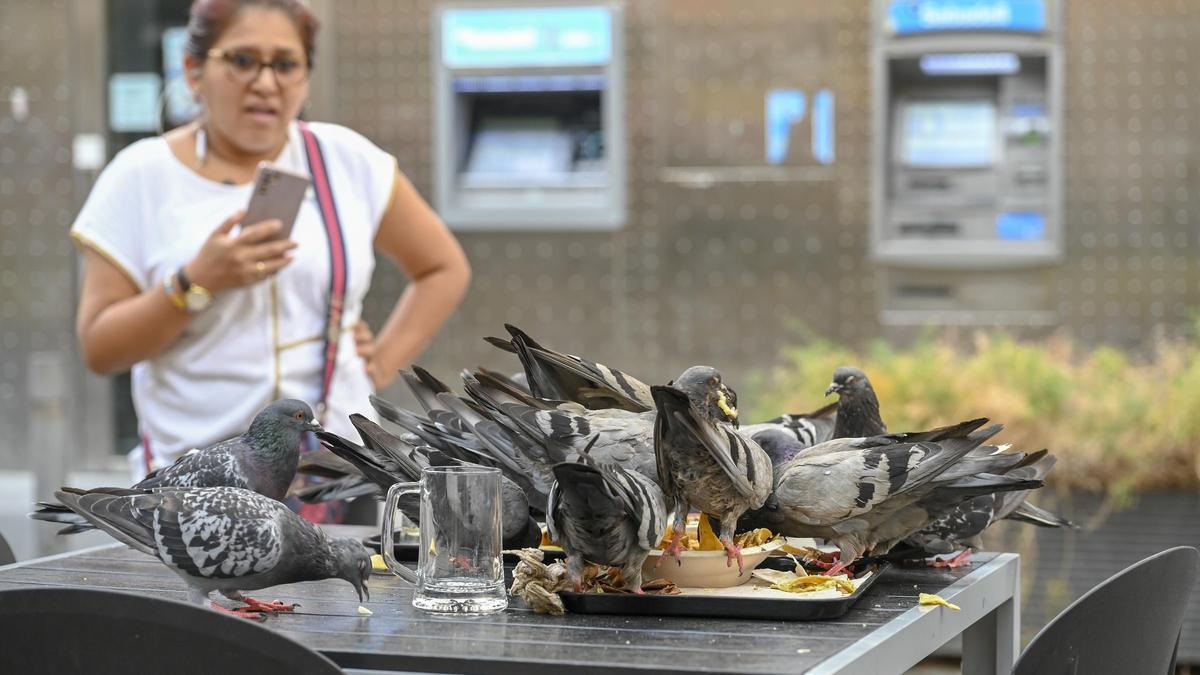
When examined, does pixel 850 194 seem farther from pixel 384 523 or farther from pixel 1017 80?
pixel 384 523

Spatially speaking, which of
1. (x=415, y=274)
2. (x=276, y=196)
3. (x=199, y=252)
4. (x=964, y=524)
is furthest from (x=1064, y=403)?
(x=199, y=252)

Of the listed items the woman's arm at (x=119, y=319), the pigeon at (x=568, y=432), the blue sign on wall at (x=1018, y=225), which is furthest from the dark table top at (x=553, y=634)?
the blue sign on wall at (x=1018, y=225)

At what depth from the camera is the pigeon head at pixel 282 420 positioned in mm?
2354

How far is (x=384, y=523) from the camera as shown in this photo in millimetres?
2119

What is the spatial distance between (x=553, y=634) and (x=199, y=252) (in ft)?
5.33

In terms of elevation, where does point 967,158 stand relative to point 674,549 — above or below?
above

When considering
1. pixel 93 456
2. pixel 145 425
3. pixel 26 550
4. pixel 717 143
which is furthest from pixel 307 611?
pixel 93 456

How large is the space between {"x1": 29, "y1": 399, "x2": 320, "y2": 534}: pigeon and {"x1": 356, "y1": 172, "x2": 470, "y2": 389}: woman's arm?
136 centimetres

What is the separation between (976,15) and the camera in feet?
21.5

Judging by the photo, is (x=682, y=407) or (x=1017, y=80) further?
(x=1017, y=80)

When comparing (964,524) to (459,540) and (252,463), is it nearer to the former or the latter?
(459,540)

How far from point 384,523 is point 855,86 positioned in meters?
5.10

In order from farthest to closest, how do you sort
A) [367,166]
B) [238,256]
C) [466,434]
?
[367,166], [238,256], [466,434]

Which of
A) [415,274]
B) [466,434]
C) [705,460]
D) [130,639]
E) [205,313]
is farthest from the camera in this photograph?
[415,274]
